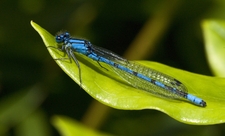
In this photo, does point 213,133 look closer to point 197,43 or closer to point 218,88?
point 197,43

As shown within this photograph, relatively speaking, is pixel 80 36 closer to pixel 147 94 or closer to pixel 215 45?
pixel 215 45

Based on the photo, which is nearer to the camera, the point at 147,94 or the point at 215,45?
the point at 147,94

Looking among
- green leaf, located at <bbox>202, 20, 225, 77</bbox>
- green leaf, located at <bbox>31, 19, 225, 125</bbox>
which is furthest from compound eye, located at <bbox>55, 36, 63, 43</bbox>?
green leaf, located at <bbox>202, 20, 225, 77</bbox>

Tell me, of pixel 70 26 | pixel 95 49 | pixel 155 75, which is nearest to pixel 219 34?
pixel 155 75

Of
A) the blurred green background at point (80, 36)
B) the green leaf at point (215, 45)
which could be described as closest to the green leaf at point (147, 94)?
the green leaf at point (215, 45)

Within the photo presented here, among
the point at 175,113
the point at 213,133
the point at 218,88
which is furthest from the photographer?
the point at 213,133

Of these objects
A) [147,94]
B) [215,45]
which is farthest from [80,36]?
[147,94]
